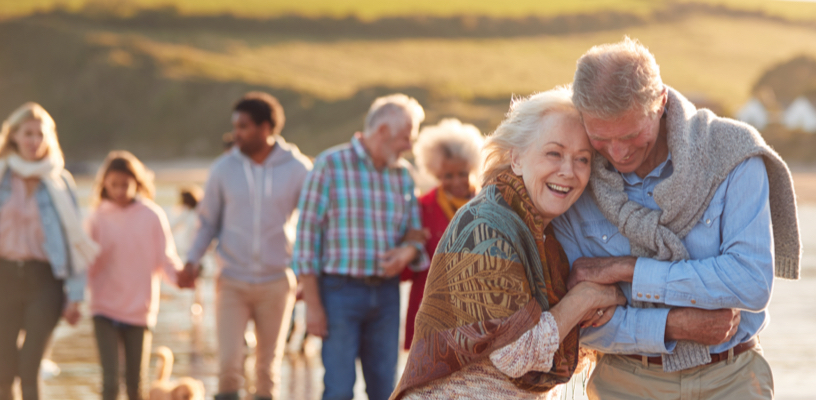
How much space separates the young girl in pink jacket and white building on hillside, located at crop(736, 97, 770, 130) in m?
72.5

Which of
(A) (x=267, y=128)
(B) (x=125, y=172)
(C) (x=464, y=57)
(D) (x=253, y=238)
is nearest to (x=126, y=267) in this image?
(B) (x=125, y=172)

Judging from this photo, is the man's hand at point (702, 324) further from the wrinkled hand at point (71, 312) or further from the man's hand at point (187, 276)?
the wrinkled hand at point (71, 312)

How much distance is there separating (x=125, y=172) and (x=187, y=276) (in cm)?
90

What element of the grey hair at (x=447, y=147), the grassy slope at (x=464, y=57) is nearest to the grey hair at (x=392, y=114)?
the grey hair at (x=447, y=147)

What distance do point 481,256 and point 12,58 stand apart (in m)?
108

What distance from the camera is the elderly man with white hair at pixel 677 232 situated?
2.43m

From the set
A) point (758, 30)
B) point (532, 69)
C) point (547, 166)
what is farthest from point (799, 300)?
point (758, 30)

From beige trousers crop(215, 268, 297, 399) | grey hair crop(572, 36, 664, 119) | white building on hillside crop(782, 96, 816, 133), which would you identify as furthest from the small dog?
white building on hillside crop(782, 96, 816, 133)

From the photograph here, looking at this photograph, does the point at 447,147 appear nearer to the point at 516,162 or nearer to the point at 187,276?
the point at 187,276

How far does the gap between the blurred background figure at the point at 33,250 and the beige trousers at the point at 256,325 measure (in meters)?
0.98

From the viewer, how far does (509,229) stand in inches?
96.3

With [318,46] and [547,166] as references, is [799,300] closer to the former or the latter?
[547,166]

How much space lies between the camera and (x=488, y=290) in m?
2.40

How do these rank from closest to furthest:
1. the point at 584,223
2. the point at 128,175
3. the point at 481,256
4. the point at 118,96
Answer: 1. the point at 481,256
2. the point at 584,223
3. the point at 128,175
4. the point at 118,96
